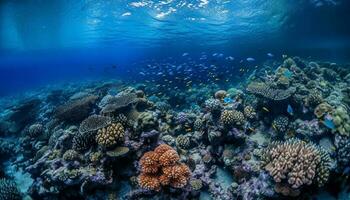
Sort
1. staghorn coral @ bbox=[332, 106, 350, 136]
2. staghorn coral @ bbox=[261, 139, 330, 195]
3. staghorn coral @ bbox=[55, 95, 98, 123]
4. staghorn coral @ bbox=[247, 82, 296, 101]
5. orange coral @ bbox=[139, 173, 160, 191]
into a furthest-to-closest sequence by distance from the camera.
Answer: staghorn coral @ bbox=[55, 95, 98, 123]
staghorn coral @ bbox=[247, 82, 296, 101]
staghorn coral @ bbox=[332, 106, 350, 136]
orange coral @ bbox=[139, 173, 160, 191]
staghorn coral @ bbox=[261, 139, 330, 195]

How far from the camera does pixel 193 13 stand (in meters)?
28.2

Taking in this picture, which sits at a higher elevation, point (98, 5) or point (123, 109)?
point (98, 5)

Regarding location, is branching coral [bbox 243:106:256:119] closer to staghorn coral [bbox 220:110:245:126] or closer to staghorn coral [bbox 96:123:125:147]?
staghorn coral [bbox 220:110:245:126]

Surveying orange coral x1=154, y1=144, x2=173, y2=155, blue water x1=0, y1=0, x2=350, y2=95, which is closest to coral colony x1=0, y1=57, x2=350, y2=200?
orange coral x1=154, y1=144, x2=173, y2=155

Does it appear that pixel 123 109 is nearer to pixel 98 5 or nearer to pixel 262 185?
pixel 262 185

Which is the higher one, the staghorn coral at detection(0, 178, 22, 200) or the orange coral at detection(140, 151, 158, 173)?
the orange coral at detection(140, 151, 158, 173)

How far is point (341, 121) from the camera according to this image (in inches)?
313

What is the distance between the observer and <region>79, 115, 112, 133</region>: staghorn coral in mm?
7441

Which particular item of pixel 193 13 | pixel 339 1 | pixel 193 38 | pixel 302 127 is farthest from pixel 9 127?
pixel 193 38

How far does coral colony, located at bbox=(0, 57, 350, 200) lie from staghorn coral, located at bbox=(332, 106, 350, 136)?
33 millimetres

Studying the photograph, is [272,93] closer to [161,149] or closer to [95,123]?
[161,149]

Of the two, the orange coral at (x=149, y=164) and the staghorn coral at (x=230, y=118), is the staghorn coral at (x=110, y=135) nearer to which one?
the orange coral at (x=149, y=164)

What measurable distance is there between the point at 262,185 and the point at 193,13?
2515cm

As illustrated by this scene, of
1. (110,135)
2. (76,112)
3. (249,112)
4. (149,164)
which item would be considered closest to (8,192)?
(76,112)
